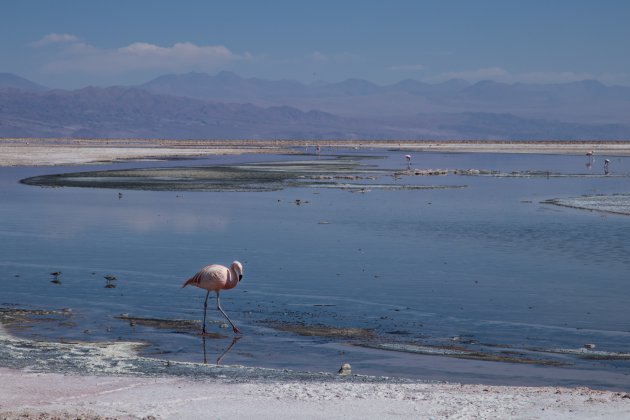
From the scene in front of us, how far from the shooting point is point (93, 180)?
4797 centimetres

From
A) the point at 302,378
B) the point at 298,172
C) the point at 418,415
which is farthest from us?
the point at 298,172

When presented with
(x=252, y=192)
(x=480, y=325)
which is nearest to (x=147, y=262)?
(x=480, y=325)

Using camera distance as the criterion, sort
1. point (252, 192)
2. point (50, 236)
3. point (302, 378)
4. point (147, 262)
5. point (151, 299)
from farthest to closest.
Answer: point (252, 192) → point (50, 236) → point (147, 262) → point (151, 299) → point (302, 378)

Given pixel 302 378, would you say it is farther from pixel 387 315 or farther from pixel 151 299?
pixel 151 299

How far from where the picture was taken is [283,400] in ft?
35.2

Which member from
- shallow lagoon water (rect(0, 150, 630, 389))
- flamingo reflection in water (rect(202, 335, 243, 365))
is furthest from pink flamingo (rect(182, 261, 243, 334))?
flamingo reflection in water (rect(202, 335, 243, 365))

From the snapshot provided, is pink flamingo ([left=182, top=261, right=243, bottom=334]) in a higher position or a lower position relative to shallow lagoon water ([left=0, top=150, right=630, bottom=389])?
higher

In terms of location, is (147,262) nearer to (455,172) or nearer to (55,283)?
(55,283)

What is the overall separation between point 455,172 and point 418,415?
158ft

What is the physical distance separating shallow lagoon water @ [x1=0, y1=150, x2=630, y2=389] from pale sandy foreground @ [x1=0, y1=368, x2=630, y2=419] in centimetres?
138

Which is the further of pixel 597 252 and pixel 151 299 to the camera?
pixel 597 252

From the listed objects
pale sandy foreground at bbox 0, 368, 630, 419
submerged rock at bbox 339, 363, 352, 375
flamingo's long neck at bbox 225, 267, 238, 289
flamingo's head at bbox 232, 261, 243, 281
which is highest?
flamingo's head at bbox 232, 261, 243, 281

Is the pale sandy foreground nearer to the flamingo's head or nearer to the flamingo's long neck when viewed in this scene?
the flamingo's head

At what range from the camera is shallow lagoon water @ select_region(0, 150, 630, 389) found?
44.7 feet
